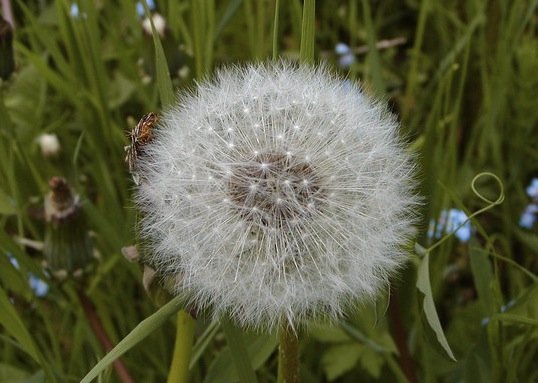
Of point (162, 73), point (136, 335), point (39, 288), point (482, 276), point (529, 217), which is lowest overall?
point (529, 217)

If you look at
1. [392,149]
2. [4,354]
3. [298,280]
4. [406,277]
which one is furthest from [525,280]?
[4,354]

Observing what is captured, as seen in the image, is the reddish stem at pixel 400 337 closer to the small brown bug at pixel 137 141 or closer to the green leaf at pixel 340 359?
the green leaf at pixel 340 359

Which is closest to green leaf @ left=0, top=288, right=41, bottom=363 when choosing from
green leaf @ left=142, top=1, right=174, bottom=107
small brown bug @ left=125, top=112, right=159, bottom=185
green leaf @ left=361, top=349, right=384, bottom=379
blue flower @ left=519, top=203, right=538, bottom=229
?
small brown bug @ left=125, top=112, right=159, bottom=185

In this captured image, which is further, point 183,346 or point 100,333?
point 100,333

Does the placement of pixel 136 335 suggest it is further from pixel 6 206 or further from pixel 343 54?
pixel 343 54

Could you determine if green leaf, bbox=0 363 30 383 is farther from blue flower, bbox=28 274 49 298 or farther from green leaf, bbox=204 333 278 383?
green leaf, bbox=204 333 278 383

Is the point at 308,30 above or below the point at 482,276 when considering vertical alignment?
above

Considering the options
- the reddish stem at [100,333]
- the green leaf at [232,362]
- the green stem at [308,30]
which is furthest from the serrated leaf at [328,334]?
the green stem at [308,30]

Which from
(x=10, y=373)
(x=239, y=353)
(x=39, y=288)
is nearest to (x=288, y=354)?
(x=239, y=353)
